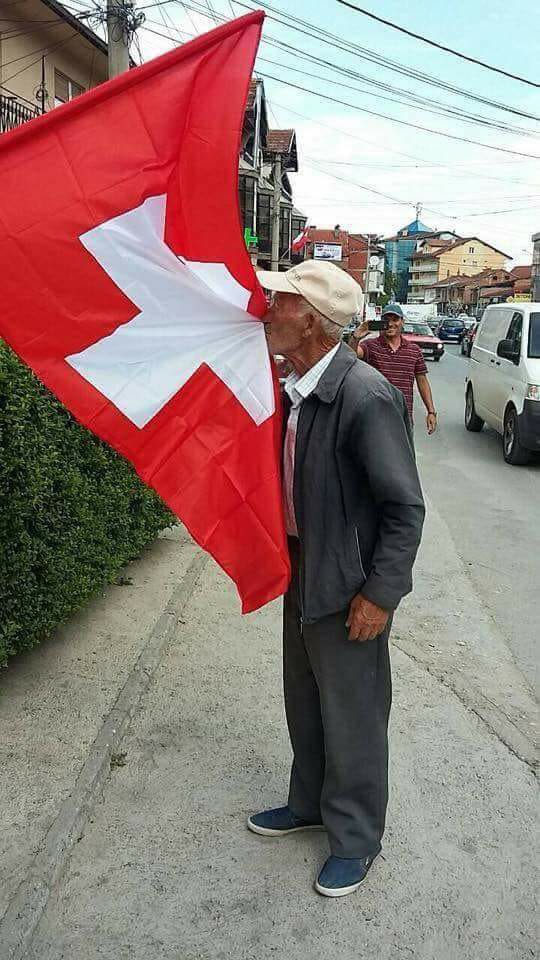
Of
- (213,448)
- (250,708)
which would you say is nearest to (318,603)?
(213,448)

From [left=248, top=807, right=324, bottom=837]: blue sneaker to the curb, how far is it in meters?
0.67

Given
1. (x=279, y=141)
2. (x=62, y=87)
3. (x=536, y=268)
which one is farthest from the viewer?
(x=536, y=268)

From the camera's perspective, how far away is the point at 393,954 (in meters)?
2.58

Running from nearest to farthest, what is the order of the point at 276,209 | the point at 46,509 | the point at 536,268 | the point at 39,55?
the point at 46,509
the point at 39,55
the point at 276,209
the point at 536,268

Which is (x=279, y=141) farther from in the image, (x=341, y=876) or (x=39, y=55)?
(x=341, y=876)

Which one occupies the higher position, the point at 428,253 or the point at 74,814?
the point at 428,253

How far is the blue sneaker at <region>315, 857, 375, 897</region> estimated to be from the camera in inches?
110

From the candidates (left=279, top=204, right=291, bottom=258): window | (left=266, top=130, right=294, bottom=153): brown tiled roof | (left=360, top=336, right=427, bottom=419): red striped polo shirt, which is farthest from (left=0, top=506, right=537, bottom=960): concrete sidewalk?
(left=279, top=204, right=291, bottom=258): window

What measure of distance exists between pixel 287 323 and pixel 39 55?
1836cm

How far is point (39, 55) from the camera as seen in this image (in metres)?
17.9

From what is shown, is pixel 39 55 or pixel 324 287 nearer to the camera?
pixel 324 287

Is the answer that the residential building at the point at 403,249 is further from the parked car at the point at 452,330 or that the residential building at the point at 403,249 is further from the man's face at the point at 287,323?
the man's face at the point at 287,323

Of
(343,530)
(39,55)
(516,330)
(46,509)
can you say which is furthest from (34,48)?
(343,530)

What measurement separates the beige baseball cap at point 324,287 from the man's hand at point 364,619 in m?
0.88
